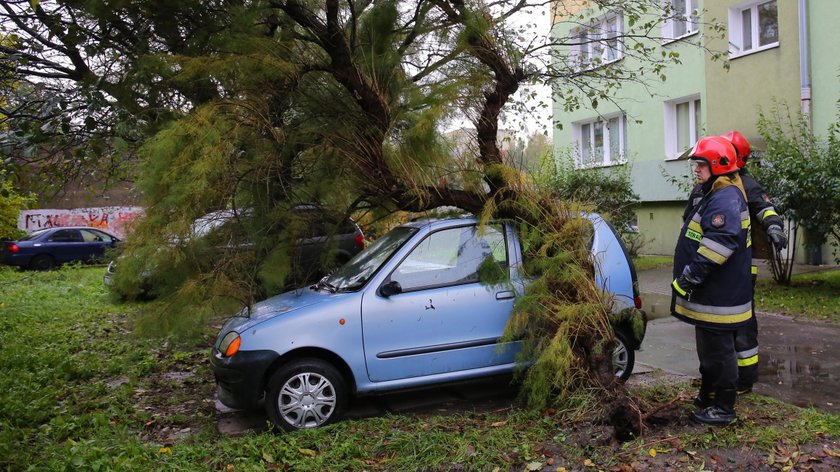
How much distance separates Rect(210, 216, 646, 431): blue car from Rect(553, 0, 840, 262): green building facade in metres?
4.21

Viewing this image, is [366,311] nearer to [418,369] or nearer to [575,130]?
[418,369]

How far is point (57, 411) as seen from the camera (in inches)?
217

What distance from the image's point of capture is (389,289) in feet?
16.4

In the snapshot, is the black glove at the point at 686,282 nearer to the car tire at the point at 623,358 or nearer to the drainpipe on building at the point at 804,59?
the car tire at the point at 623,358

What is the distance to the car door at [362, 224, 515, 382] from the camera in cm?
498

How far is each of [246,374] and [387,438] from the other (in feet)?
3.77

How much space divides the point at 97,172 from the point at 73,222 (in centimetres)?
2168

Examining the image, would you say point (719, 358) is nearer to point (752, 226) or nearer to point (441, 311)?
point (752, 226)

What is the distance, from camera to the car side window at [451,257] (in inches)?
204

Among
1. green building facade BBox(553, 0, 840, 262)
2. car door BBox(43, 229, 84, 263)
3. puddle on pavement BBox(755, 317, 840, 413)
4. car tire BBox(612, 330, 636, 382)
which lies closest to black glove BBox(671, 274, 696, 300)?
car tire BBox(612, 330, 636, 382)

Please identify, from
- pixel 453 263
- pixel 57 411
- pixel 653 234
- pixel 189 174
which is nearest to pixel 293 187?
pixel 189 174

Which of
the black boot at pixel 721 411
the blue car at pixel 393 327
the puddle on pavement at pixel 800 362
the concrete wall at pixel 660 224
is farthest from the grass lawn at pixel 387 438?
the concrete wall at pixel 660 224

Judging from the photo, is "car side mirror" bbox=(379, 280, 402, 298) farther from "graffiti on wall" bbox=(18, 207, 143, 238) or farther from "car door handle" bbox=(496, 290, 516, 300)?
"graffiti on wall" bbox=(18, 207, 143, 238)

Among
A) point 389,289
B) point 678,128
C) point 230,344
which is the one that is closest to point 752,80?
point 678,128
